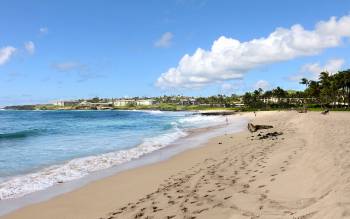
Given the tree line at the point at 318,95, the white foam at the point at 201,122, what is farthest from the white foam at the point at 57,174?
the tree line at the point at 318,95

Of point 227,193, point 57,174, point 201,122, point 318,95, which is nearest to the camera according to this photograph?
point 227,193

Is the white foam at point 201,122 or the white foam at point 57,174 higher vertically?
the white foam at point 57,174

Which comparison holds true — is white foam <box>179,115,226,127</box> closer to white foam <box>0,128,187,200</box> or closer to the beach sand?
white foam <box>0,128,187,200</box>

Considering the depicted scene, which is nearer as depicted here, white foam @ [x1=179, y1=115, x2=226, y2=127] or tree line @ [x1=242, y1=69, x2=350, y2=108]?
white foam @ [x1=179, y1=115, x2=226, y2=127]

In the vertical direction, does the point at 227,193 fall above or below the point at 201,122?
above

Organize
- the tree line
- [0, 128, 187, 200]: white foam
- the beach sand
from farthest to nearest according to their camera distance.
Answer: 1. the tree line
2. [0, 128, 187, 200]: white foam
3. the beach sand

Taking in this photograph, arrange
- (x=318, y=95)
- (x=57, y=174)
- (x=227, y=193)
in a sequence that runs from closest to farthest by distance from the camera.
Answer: (x=227, y=193)
(x=57, y=174)
(x=318, y=95)

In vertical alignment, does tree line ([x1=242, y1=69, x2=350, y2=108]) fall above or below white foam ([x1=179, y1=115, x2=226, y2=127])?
above

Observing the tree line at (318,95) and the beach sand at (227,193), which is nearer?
the beach sand at (227,193)

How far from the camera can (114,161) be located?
2031cm

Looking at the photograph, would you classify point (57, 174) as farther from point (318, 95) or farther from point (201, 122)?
point (318, 95)

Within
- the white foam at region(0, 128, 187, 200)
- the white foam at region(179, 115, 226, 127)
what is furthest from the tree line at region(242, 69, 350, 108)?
the white foam at region(0, 128, 187, 200)

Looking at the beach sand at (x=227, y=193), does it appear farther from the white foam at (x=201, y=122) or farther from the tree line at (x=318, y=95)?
the tree line at (x=318, y=95)

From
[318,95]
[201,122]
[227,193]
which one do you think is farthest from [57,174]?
[318,95]
